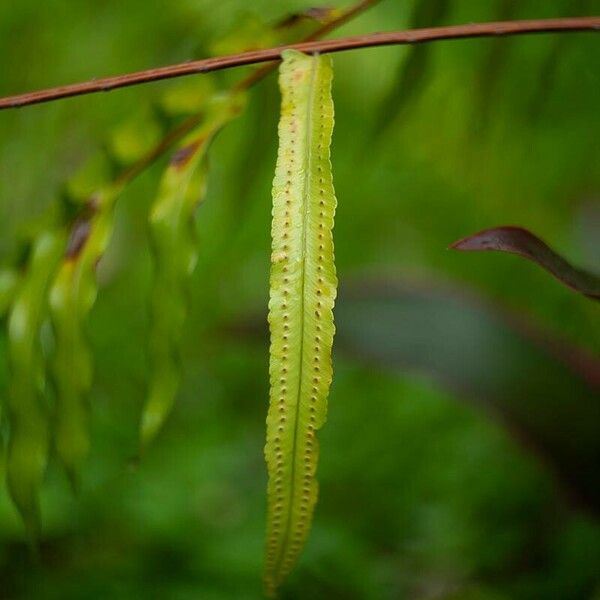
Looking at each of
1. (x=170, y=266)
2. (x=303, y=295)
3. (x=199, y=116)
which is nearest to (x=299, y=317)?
(x=303, y=295)

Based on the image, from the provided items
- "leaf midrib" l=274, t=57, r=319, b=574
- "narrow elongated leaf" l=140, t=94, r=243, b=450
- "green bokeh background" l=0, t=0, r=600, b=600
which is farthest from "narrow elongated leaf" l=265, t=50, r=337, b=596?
"green bokeh background" l=0, t=0, r=600, b=600

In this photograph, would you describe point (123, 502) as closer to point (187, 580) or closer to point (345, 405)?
point (187, 580)

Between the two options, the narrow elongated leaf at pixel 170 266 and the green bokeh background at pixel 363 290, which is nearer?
the narrow elongated leaf at pixel 170 266

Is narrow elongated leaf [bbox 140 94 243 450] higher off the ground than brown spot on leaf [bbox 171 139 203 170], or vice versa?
brown spot on leaf [bbox 171 139 203 170]

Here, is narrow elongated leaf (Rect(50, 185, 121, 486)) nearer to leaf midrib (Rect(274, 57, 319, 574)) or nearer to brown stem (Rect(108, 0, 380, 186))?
brown stem (Rect(108, 0, 380, 186))

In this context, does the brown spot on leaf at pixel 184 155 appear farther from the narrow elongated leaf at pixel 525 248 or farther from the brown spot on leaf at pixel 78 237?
the narrow elongated leaf at pixel 525 248

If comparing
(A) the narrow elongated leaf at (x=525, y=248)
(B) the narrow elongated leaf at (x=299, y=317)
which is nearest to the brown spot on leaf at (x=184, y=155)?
(B) the narrow elongated leaf at (x=299, y=317)

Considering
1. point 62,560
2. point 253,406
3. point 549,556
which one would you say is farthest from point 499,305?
point 62,560
